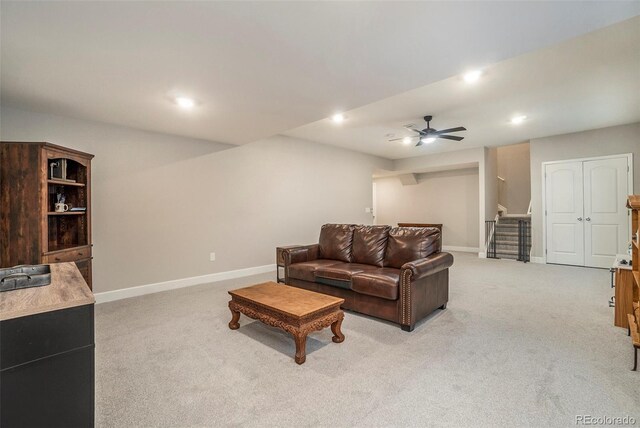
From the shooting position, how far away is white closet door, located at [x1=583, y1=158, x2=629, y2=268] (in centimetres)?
529

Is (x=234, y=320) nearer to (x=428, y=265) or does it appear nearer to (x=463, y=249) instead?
(x=428, y=265)

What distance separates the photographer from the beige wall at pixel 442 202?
827 centimetres

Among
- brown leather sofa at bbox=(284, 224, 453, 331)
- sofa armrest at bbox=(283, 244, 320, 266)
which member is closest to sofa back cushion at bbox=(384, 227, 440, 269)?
brown leather sofa at bbox=(284, 224, 453, 331)

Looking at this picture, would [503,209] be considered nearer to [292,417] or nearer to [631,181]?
[631,181]

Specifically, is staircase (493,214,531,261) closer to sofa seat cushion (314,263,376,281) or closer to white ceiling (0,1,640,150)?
sofa seat cushion (314,263,376,281)

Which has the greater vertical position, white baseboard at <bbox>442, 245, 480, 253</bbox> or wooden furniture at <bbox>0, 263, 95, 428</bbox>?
wooden furniture at <bbox>0, 263, 95, 428</bbox>

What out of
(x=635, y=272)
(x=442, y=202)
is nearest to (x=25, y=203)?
(x=635, y=272)

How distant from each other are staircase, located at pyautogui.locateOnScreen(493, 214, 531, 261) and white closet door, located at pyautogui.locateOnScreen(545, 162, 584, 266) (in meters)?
0.64

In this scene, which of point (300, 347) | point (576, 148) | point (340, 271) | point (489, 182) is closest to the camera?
point (300, 347)

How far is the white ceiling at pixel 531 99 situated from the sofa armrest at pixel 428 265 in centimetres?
196

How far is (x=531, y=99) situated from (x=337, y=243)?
3.21 meters

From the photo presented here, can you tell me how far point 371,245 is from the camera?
12.5 ft

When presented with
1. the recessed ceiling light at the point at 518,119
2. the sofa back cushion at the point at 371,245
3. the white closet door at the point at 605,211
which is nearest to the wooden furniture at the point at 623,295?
the sofa back cushion at the point at 371,245

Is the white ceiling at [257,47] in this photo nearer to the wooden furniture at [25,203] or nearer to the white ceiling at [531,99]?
the wooden furniture at [25,203]
